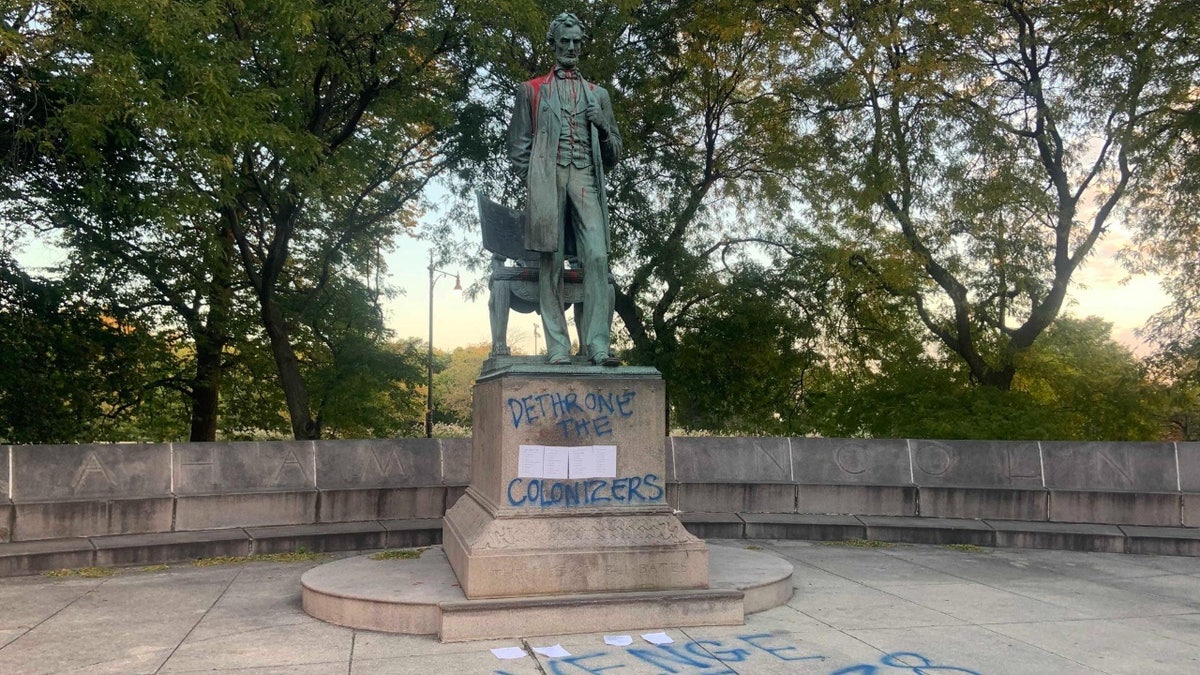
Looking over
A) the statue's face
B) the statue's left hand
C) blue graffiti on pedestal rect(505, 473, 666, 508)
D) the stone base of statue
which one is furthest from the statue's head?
blue graffiti on pedestal rect(505, 473, 666, 508)

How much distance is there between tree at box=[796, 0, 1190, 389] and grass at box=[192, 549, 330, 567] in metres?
12.6

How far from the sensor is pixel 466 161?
1966 centimetres

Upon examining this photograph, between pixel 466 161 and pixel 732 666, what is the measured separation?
1559 cm

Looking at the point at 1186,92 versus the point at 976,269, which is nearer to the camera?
the point at 1186,92

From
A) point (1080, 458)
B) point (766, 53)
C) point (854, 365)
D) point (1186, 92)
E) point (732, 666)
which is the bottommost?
point (732, 666)

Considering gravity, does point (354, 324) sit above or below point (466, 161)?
below

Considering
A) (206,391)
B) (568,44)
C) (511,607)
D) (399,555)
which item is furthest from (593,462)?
(206,391)

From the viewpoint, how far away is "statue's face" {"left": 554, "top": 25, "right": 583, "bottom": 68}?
7.65 metres

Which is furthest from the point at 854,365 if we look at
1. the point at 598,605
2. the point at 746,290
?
the point at 598,605

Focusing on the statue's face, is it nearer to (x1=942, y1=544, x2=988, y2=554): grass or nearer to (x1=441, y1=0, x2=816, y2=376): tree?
(x1=942, y1=544, x2=988, y2=554): grass

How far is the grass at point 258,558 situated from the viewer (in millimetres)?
9711

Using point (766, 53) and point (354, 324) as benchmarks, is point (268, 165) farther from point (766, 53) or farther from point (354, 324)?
point (766, 53)

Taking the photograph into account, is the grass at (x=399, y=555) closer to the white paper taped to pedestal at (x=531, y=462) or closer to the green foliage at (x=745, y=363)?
the white paper taped to pedestal at (x=531, y=462)

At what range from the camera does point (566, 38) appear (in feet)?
25.1
